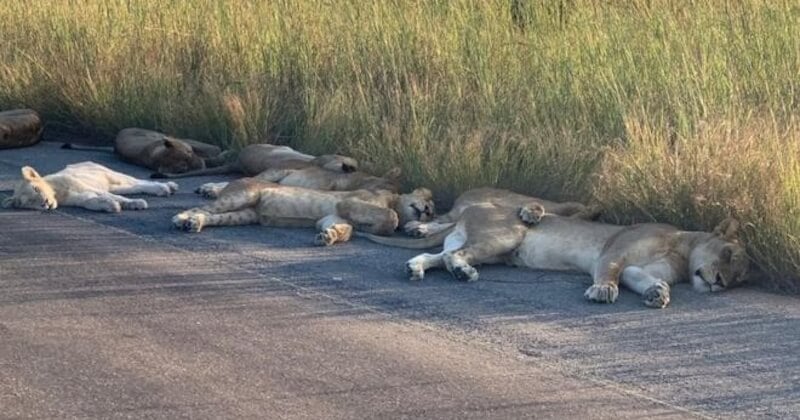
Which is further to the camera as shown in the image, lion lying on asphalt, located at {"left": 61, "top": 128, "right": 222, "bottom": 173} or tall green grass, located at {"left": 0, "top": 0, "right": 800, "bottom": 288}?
lion lying on asphalt, located at {"left": 61, "top": 128, "right": 222, "bottom": 173}

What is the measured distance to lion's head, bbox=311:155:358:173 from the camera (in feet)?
34.1

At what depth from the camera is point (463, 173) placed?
1016 centimetres

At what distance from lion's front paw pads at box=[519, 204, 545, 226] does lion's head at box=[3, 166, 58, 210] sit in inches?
132

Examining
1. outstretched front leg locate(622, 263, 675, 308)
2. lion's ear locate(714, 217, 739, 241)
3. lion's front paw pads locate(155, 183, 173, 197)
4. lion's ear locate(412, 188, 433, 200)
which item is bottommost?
lion's front paw pads locate(155, 183, 173, 197)

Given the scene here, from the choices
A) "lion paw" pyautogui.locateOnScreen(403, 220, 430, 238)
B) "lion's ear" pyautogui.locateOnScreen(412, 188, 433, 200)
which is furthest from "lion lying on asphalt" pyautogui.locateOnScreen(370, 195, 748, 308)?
"lion's ear" pyautogui.locateOnScreen(412, 188, 433, 200)

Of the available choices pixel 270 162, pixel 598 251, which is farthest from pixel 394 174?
pixel 598 251

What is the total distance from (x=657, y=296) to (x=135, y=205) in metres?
4.06

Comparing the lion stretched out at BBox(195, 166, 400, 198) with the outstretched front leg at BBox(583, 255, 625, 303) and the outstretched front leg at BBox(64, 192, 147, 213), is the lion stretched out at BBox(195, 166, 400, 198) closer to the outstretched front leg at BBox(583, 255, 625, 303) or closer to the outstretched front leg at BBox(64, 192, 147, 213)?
the outstretched front leg at BBox(64, 192, 147, 213)

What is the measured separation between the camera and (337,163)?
10477 millimetres

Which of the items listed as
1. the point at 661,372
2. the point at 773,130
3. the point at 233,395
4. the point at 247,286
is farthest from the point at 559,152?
the point at 233,395

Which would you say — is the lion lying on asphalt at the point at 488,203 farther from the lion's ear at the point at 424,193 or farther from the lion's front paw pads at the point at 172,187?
the lion's front paw pads at the point at 172,187

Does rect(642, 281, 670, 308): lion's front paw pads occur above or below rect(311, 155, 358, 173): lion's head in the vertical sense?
below

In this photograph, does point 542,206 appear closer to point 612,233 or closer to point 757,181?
point 612,233

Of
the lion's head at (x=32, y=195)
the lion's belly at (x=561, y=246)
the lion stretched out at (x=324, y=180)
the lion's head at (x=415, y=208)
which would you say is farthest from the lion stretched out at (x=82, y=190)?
the lion's belly at (x=561, y=246)
